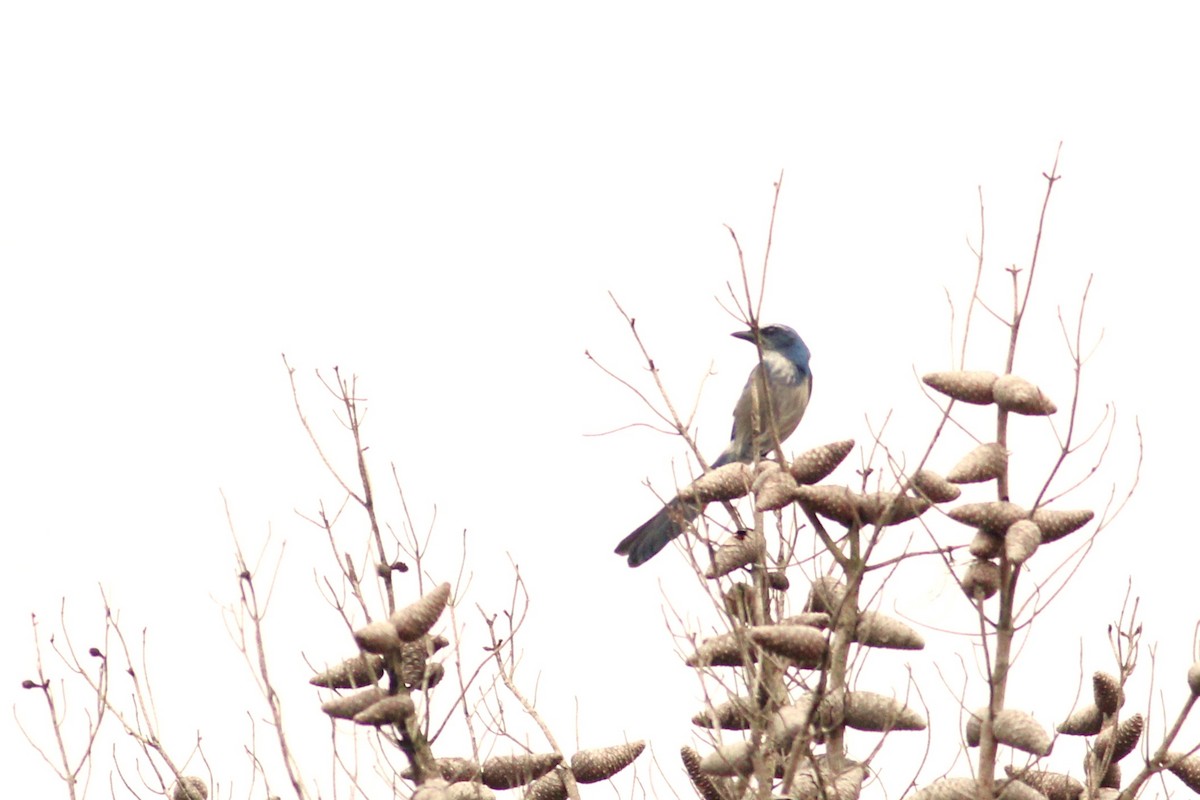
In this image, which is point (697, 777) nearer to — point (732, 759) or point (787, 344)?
point (732, 759)

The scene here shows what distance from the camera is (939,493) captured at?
4859 mm

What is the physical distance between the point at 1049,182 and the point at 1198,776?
1980 mm

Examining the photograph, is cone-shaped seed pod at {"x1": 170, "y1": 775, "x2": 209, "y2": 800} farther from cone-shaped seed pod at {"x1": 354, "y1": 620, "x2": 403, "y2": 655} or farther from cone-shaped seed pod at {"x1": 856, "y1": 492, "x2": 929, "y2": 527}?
cone-shaped seed pod at {"x1": 856, "y1": 492, "x2": 929, "y2": 527}

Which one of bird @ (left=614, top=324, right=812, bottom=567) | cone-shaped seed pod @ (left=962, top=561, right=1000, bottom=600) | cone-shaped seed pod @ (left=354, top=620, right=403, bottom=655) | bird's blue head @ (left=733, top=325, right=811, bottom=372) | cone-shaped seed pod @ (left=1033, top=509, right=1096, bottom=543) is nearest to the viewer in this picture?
cone-shaped seed pod @ (left=354, top=620, right=403, bottom=655)

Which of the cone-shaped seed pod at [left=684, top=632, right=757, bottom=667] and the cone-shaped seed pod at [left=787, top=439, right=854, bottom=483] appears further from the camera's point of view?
the cone-shaped seed pod at [left=787, top=439, right=854, bottom=483]

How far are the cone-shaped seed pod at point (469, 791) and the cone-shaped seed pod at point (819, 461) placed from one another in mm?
1435

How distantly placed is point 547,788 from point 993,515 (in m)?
1.79

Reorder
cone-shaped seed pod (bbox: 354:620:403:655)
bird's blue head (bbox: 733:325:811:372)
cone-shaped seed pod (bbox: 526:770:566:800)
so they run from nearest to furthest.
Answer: cone-shaped seed pod (bbox: 354:620:403:655) < cone-shaped seed pod (bbox: 526:770:566:800) < bird's blue head (bbox: 733:325:811:372)

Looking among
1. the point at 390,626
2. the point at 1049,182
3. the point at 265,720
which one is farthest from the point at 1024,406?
the point at 265,720

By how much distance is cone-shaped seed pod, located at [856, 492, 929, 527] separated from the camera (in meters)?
4.73

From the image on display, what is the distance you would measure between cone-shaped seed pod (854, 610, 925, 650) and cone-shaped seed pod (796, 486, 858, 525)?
314 millimetres

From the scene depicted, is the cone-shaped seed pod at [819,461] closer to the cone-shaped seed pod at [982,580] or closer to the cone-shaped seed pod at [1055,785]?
the cone-shaped seed pod at [982,580]

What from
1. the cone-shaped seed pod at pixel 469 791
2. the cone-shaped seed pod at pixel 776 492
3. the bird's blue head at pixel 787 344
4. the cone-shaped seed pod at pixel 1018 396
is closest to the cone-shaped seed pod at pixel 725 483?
the cone-shaped seed pod at pixel 776 492

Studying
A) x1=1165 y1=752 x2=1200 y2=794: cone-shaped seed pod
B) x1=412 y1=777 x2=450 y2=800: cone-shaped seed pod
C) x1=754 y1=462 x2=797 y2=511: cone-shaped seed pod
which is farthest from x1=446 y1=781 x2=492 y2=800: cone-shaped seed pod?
x1=1165 y1=752 x2=1200 y2=794: cone-shaped seed pod
